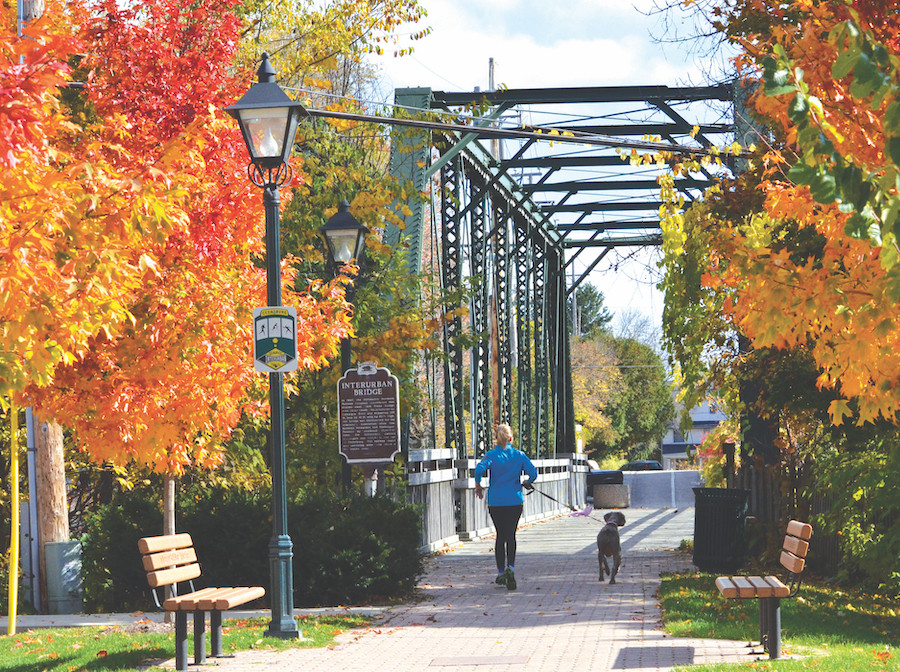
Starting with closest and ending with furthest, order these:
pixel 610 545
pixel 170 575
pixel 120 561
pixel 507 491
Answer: pixel 170 575 < pixel 120 561 < pixel 507 491 < pixel 610 545

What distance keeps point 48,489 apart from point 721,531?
7.50 m

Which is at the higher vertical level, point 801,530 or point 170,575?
point 801,530

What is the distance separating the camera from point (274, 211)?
355 inches

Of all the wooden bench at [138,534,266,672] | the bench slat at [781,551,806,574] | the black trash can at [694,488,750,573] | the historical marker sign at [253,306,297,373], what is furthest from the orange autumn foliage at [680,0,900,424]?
the black trash can at [694,488,750,573]

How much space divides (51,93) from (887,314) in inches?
193

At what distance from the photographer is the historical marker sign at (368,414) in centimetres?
1280

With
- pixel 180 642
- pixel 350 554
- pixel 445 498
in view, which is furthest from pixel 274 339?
pixel 445 498

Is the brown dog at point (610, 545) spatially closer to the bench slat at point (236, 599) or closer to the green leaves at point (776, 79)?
the bench slat at point (236, 599)

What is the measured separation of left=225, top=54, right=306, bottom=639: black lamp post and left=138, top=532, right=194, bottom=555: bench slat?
77cm

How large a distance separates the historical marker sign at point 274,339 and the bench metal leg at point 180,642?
81.1 inches

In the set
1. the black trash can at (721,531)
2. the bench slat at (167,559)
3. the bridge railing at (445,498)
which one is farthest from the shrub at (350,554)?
the black trash can at (721,531)

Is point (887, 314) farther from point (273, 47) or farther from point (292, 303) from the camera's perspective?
point (273, 47)

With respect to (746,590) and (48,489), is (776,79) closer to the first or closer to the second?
(746,590)

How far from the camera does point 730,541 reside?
12828mm
